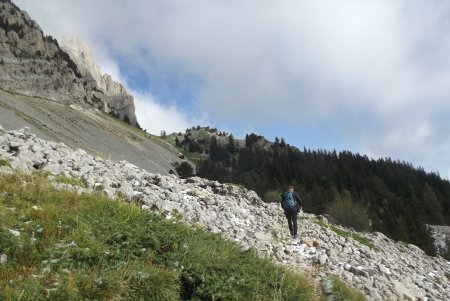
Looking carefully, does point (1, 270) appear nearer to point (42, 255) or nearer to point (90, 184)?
point (42, 255)

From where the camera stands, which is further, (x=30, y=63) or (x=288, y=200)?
(x=30, y=63)

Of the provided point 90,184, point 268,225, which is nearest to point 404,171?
point 268,225

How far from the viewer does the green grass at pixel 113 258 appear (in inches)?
241

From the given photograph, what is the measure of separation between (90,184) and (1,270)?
293 inches

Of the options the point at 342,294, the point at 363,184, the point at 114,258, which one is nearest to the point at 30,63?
the point at 363,184

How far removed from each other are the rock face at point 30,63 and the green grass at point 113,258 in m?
154

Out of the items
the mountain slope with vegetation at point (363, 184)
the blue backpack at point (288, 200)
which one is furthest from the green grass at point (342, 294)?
the mountain slope with vegetation at point (363, 184)

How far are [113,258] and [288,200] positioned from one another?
1498 cm

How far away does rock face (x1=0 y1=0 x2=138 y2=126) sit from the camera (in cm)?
15350

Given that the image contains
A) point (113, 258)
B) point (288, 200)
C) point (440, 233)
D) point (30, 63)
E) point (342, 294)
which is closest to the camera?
point (113, 258)

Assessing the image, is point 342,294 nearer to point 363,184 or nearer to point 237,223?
point 237,223

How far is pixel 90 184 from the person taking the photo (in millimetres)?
13523

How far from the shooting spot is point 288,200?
21234 mm

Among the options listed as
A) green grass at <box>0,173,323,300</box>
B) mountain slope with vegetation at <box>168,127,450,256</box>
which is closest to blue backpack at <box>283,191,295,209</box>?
green grass at <box>0,173,323,300</box>
